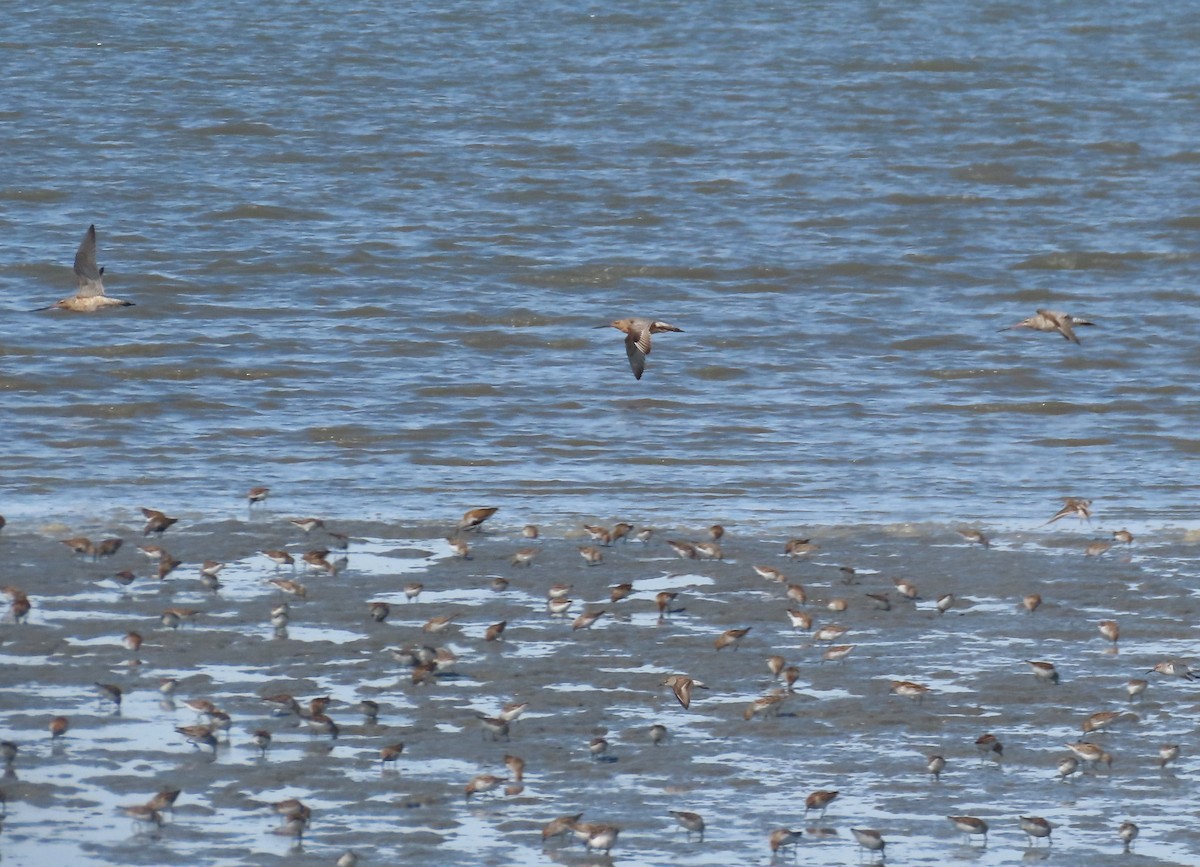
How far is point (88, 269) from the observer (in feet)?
51.6

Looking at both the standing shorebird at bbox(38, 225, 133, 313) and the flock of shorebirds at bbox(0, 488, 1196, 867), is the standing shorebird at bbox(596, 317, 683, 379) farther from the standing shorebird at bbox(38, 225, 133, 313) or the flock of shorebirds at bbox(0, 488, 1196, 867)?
the standing shorebird at bbox(38, 225, 133, 313)

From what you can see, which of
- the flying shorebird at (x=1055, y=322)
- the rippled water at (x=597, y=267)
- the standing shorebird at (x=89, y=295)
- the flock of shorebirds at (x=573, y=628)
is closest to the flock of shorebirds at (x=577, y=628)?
the flock of shorebirds at (x=573, y=628)

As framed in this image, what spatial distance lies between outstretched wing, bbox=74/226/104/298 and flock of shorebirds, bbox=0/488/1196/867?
9.09 ft

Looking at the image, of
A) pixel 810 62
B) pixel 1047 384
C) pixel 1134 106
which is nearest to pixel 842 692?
pixel 1047 384

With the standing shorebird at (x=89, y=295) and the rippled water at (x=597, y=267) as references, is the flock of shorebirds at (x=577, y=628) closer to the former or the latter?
the rippled water at (x=597, y=267)

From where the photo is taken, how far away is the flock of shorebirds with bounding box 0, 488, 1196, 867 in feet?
25.1

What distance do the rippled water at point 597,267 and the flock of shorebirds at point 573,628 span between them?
380mm

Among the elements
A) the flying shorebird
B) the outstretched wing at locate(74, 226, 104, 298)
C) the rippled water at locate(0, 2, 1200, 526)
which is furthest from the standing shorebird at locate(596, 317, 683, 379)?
the outstretched wing at locate(74, 226, 104, 298)

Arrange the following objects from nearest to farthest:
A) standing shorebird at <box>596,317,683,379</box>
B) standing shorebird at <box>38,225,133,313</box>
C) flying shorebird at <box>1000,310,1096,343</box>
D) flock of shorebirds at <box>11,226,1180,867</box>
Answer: flock of shorebirds at <box>11,226,1180,867</box>, standing shorebird at <box>596,317,683,379</box>, flying shorebird at <box>1000,310,1096,343</box>, standing shorebird at <box>38,225,133,313</box>

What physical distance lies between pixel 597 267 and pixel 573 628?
1266 cm

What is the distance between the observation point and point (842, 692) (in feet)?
30.9

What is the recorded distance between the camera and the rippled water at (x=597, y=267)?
14461 millimetres

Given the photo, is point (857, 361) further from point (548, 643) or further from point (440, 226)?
point (548, 643)

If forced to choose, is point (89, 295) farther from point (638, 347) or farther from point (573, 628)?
point (573, 628)
